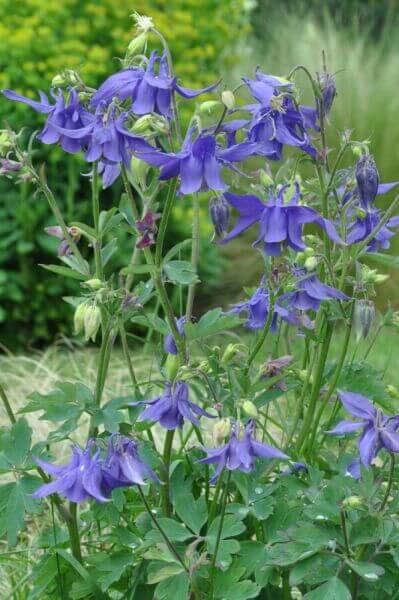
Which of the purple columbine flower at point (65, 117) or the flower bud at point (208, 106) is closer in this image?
the flower bud at point (208, 106)

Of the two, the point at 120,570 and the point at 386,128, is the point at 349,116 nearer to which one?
the point at 386,128

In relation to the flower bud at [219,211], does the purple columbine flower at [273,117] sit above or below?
above

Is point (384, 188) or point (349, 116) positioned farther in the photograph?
point (349, 116)

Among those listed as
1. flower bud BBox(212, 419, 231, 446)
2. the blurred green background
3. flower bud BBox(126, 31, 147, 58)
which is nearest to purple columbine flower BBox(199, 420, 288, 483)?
flower bud BBox(212, 419, 231, 446)

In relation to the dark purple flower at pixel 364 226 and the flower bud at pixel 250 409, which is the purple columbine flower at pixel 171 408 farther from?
the dark purple flower at pixel 364 226

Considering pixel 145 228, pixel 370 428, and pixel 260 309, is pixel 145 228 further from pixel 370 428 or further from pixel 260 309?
pixel 370 428

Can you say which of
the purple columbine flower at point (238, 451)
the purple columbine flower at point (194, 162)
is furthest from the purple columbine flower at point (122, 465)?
the purple columbine flower at point (194, 162)

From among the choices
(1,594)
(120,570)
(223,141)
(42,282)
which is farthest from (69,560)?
(42,282)
